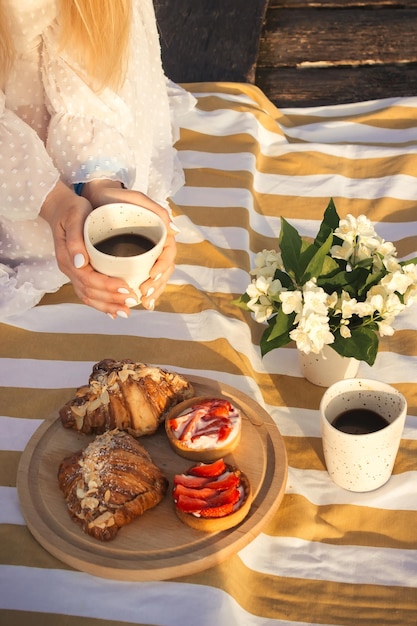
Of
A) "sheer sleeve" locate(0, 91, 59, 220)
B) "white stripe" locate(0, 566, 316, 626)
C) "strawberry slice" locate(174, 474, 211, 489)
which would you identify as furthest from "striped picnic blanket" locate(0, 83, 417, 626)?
"sheer sleeve" locate(0, 91, 59, 220)

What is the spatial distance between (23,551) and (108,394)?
246 millimetres

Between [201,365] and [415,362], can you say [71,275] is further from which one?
[415,362]

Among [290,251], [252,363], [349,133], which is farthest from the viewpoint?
[349,133]

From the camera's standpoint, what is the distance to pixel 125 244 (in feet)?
4.19

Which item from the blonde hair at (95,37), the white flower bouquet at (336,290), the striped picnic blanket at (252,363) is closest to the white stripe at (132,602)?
the striped picnic blanket at (252,363)

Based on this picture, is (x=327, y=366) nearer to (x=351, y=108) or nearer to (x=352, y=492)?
→ (x=352, y=492)

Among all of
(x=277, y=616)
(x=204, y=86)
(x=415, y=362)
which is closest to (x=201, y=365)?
(x=415, y=362)

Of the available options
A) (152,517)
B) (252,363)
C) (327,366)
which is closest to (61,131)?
(252,363)

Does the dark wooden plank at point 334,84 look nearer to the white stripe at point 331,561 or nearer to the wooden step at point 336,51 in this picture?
the wooden step at point 336,51

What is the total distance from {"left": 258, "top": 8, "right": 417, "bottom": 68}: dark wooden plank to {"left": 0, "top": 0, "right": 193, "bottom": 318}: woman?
0.79 metres

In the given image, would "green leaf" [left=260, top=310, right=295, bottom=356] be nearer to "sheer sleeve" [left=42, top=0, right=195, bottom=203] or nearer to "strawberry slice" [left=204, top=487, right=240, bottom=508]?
"strawberry slice" [left=204, top=487, right=240, bottom=508]

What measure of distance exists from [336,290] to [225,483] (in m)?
0.35

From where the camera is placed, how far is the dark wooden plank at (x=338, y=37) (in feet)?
7.95

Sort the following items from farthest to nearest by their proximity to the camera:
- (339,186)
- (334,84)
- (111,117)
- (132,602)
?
(334,84) < (339,186) < (111,117) < (132,602)
